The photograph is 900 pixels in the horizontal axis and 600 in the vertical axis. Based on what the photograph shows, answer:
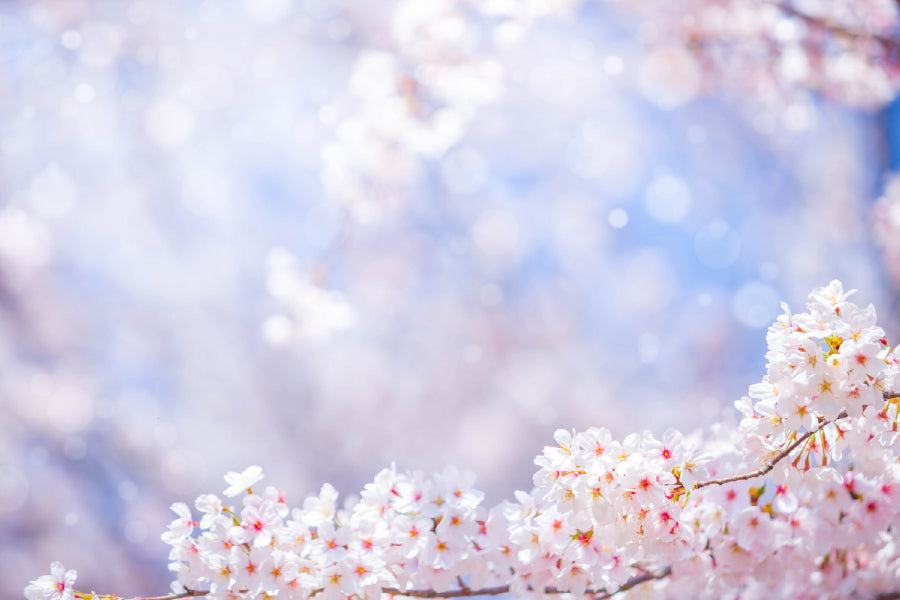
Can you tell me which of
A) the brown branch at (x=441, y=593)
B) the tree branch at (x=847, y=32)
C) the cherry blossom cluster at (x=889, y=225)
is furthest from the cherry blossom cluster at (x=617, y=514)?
the cherry blossom cluster at (x=889, y=225)

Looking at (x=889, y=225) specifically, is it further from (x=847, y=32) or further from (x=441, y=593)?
(x=441, y=593)

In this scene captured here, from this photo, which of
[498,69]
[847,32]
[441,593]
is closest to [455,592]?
[441,593]

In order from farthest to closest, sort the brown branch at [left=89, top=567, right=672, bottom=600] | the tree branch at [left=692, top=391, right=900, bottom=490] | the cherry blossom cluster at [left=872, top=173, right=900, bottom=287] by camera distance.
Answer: the cherry blossom cluster at [left=872, top=173, right=900, bottom=287], the brown branch at [left=89, top=567, right=672, bottom=600], the tree branch at [left=692, top=391, right=900, bottom=490]

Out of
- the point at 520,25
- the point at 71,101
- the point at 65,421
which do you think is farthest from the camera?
the point at 65,421

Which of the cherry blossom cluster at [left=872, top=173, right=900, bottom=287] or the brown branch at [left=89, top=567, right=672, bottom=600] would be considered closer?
the brown branch at [left=89, top=567, right=672, bottom=600]

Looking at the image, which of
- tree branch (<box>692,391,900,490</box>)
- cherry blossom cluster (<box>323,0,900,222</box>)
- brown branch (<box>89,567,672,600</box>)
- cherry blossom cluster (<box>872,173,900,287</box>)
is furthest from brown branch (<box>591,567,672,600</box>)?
cherry blossom cluster (<box>872,173,900,287</box>)

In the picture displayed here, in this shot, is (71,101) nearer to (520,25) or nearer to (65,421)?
(65,421)

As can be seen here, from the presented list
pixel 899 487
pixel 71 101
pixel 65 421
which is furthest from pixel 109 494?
pixel 899 487

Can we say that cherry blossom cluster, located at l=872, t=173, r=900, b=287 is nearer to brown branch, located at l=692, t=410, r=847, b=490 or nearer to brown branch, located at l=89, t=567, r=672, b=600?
brown branch, located at l=692, t=410, r=847, b=490

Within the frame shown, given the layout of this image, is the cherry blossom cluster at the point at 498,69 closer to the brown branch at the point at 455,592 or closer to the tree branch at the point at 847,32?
the tree branch at the point at 847,32
